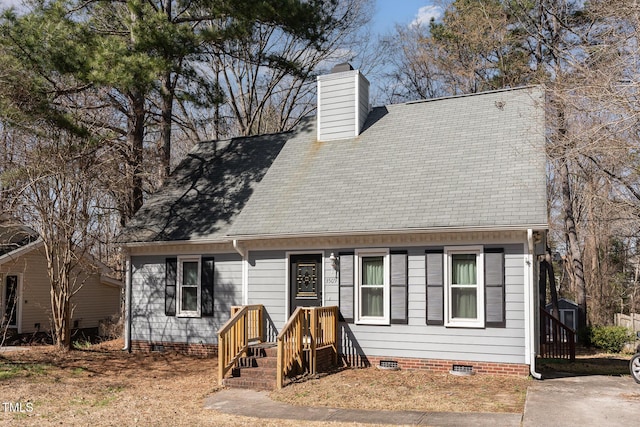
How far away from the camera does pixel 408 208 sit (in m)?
11.9

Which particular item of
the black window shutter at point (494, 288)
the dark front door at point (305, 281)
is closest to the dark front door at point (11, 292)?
the dark front door at point (305, 281)

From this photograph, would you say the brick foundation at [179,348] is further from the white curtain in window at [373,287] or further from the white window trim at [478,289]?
the white window trim at [478,289]

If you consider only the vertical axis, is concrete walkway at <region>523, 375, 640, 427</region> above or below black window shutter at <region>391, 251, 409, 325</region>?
below

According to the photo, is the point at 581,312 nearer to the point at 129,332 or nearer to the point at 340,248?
the point at 340,248

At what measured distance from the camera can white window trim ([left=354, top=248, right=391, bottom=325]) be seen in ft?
38.7

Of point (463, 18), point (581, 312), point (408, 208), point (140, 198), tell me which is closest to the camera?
point (408, 208)

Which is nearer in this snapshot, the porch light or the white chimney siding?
the porch light

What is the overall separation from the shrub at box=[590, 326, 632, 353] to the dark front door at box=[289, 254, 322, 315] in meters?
9.51

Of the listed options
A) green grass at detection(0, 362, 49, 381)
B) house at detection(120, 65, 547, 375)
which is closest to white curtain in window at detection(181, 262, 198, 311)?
house at detection(120, 65, 547, 375)

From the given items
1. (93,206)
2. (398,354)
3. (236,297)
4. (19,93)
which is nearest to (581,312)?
(398,354)

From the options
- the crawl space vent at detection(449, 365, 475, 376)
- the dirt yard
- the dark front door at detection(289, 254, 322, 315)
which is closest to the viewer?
the dirt yard

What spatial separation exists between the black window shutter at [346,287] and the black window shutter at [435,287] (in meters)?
1.59

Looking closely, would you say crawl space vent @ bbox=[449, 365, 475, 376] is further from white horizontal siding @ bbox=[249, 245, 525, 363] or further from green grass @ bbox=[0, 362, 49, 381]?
green grass @ bbox=[0, 362, 49, 381]

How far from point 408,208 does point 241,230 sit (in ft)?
12.2
